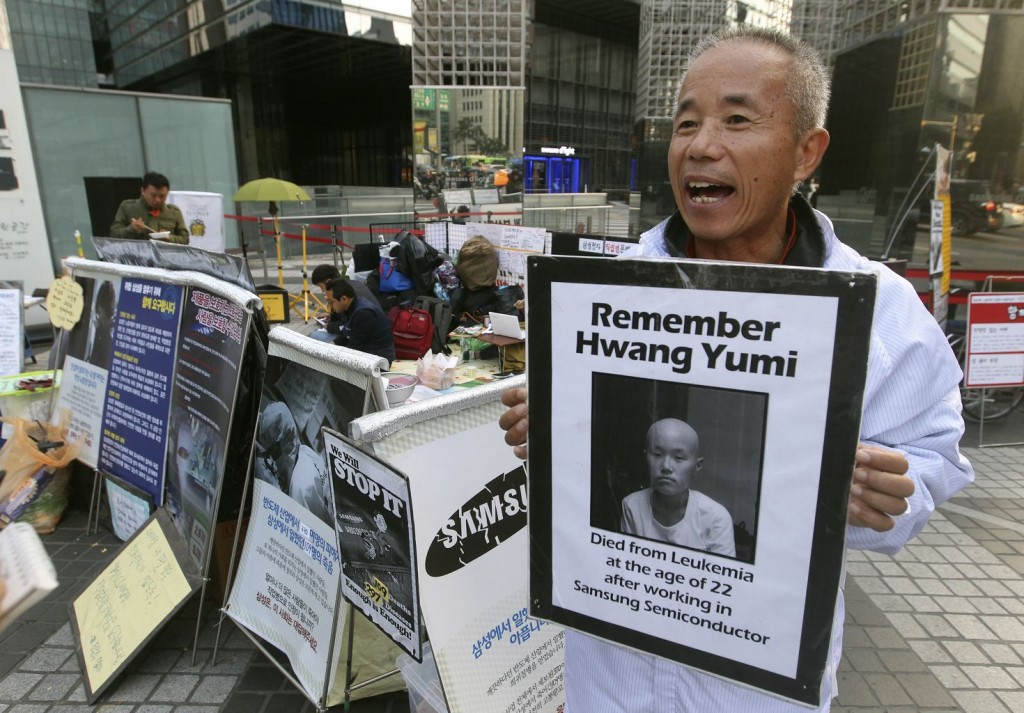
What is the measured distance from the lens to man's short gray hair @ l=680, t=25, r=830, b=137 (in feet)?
3.94

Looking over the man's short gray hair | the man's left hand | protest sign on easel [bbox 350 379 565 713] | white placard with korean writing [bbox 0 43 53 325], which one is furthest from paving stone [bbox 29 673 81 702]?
white placard with korean writing [bbox 0 43 53 325]

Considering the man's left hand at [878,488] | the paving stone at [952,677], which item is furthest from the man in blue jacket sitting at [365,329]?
the man's left hand at [878,488]

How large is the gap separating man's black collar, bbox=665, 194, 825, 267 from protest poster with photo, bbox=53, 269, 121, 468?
11.7 ft

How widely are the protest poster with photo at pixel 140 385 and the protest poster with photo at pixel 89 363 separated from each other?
0.08 meters

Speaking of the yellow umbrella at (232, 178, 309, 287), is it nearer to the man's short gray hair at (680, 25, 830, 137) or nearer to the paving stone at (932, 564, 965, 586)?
the paving stone at (932, 564, 965, 586)

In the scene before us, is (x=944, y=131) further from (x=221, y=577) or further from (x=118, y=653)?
(x=118, y=653)

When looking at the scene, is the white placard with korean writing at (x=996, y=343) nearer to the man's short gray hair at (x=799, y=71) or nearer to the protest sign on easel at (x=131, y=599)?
the man's short gray hair at (x=799, y=71)

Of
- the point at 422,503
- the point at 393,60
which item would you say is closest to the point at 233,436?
the point at 422,503

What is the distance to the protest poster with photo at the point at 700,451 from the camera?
92cm

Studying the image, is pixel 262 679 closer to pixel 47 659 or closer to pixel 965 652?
pixel 47 659

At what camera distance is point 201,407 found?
3051 mm

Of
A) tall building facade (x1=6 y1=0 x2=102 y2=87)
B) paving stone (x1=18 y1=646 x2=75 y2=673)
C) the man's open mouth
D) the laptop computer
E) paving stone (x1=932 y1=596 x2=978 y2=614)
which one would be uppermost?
tall building facade (x1=6 y1=0 x2=102 y2=87)

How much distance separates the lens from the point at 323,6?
25000mm

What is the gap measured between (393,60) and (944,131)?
27.2 metres
